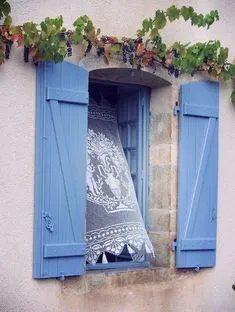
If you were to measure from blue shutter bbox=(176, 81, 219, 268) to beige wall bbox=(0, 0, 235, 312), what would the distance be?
4.7 inches

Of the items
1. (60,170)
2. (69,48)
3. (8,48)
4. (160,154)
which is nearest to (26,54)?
(8,48)

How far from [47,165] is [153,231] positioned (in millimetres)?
1352

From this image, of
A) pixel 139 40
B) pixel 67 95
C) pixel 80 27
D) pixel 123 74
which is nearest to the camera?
pixel 80 27

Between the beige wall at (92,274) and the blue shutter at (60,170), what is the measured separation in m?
0.07

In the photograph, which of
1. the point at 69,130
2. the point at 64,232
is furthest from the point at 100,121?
the point at 64,232

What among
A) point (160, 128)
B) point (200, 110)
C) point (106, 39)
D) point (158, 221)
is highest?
point (106, 39)

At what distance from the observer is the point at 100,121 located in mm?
5848

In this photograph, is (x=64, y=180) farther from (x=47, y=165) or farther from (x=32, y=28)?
(x=32, y=28)

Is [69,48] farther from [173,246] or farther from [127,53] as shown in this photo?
[173,246]

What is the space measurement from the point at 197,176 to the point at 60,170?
4.45 feet

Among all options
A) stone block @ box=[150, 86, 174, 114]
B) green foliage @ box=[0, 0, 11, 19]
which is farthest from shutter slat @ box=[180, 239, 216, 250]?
green foliage @ box=[0, 0, 11, 19]

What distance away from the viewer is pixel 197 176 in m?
5.87

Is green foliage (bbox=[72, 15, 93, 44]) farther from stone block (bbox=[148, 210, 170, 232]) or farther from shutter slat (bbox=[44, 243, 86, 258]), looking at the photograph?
stone block (bbox=[148, 210, 170, 232])

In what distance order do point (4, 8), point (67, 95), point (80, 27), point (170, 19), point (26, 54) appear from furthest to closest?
point (170, 19) → point (67, 95) → point (80, 27) → point (26, 54) → point (4, 8)
